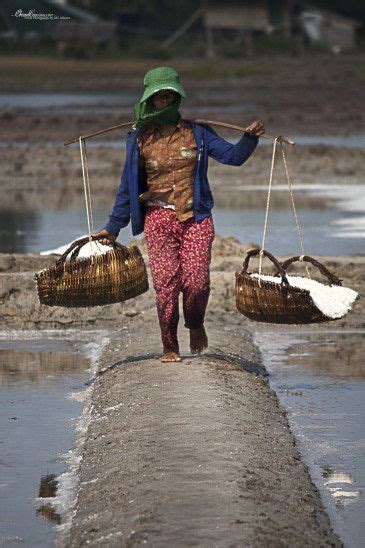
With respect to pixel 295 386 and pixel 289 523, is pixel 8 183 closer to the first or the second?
pixel 295 386

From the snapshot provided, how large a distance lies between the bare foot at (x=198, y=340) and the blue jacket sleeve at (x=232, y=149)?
91cm

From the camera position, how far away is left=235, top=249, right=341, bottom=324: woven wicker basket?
7742mm

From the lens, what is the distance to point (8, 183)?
66.7 ft

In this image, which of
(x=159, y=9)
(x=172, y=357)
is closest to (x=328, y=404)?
(x=172, y=357)

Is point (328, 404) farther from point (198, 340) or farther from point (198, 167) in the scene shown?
point (198, 167)

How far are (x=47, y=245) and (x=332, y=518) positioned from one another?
27.0 feet

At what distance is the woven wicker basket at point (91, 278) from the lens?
8078 mm

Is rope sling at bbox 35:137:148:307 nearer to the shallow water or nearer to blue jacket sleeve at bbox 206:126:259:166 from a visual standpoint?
blue jacket sleeve at bbox 206:126:259:166

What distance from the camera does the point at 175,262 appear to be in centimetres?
786

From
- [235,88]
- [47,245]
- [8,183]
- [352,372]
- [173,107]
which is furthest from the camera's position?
[235,88]

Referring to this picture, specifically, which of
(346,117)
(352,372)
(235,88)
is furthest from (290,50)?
(352,372)

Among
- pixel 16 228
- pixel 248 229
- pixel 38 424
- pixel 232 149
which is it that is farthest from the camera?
pixel 16 228

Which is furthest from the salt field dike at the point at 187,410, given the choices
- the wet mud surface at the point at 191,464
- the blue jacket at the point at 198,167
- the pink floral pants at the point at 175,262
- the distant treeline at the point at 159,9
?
the distant treeline at the point at 159,9

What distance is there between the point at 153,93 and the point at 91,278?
3.49 ft
